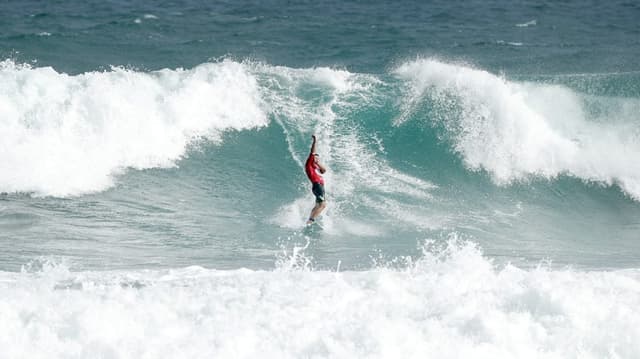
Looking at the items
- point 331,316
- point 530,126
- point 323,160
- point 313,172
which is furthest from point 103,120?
point 331,316

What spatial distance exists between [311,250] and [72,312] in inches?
185

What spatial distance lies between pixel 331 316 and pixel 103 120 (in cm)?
973

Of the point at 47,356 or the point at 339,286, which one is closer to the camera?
the point at 47,356

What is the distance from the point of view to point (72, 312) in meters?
9.77

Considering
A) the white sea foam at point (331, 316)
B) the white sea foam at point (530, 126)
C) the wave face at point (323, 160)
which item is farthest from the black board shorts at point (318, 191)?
the white sea foam at point (530, 126)

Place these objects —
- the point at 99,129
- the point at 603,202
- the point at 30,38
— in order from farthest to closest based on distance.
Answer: the point at 30,38 < the point at 99,129 < the point at 603,202

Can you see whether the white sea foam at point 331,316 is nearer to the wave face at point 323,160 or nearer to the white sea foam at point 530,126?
the wave face at point 323,160

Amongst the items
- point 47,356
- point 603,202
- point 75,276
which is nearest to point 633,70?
point 603,202

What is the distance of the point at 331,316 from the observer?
32.7 feet

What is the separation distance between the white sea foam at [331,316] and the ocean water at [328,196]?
29 millimetres

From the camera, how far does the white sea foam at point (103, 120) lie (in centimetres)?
1652

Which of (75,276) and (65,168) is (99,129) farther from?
(75,276)

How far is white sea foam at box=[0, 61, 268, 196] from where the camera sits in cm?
1652

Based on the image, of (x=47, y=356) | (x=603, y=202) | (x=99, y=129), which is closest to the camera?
(x=47, y=356)
